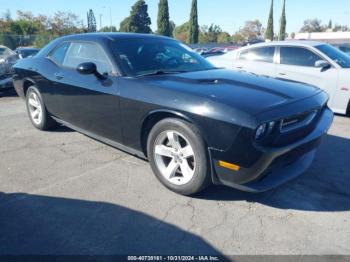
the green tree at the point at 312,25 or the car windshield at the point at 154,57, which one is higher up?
the green tree at the point at 312,25

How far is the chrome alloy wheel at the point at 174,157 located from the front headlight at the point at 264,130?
0.65m

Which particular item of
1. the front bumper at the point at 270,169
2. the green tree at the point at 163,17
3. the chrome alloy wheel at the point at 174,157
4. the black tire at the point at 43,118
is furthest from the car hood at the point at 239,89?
the green tree at the point at 163,17

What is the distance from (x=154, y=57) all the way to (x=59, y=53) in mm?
1679

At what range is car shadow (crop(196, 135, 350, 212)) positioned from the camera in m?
3.28

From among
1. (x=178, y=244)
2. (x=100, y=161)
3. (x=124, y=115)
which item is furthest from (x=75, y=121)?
(x=178, y=244)

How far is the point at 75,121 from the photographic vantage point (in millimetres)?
4676

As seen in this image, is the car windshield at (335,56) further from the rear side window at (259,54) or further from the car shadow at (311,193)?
the car shadow at (311,193)

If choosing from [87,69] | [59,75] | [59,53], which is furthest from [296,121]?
[59,53]

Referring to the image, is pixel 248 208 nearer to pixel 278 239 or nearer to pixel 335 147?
pixel 278 239

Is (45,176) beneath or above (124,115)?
beneath

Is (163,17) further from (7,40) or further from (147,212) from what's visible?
(147,212)

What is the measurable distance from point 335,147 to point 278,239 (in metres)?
2.66

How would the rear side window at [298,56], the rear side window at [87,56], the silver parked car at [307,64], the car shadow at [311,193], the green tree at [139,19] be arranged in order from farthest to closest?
the green tree at [139,19], the rear side window at [298,56], the silver parked car at [307,64], the rear side window at [87,56], the car shadow at [311,193]

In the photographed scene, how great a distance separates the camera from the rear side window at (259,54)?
7441mm
